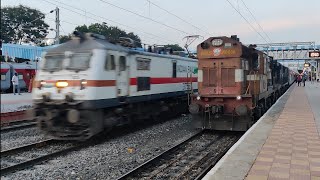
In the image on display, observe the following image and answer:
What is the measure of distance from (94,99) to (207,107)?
15.4 ft

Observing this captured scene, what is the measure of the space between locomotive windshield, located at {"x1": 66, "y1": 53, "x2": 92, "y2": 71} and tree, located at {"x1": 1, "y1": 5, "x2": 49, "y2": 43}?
570 centimetres

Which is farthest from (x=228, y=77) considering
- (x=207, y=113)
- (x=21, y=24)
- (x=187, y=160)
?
(x=21, y=24)

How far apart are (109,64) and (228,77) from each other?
15.8ft

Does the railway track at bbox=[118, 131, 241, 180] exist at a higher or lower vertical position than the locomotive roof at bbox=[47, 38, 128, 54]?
lower

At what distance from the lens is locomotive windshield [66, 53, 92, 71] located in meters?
→ 9.68

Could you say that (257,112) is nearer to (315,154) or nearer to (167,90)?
(167,90)

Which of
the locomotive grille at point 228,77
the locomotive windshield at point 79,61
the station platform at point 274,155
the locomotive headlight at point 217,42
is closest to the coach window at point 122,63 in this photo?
the locomotive windshield at point 79,61

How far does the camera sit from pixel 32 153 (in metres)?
9.23

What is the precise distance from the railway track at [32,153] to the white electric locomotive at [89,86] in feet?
2.01

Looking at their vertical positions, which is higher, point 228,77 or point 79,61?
point 79,61

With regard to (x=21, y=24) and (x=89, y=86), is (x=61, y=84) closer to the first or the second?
(x=89, y=86)

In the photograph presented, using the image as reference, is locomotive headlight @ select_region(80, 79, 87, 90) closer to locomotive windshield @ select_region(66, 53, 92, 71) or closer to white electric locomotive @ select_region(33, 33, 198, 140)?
white electric locomotive @ select_region(33, 33, 198, 140)

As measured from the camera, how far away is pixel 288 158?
710 centimetres

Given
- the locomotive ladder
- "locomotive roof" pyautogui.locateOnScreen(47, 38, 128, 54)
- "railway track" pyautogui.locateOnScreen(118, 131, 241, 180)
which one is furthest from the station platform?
"locomotive roof" pyautogui.locateOnScreen(47, 38, 128, 54)
